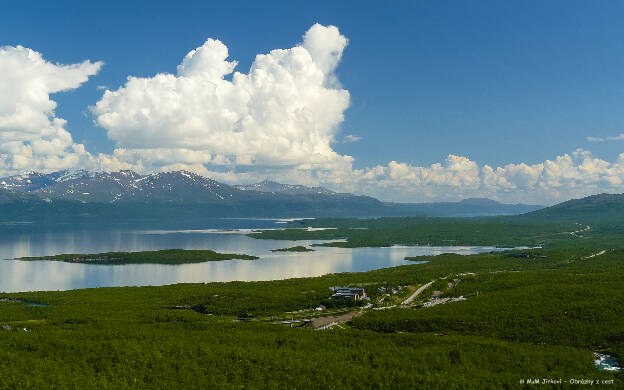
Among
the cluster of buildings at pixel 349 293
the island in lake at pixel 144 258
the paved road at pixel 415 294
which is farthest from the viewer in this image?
the island in lake at pixel 144 258

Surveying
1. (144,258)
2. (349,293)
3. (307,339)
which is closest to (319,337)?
(307,339)

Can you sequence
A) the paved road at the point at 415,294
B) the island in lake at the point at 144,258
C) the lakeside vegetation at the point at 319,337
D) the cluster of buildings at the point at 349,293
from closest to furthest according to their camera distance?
1. the lakeside vegetation at the point at 319,337
2. the paved road at the point at 415,294
3. the cluster of buildings at the point at 349,293
4. the island in lake at the point at 144,258

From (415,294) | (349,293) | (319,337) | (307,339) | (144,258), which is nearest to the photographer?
(307,339)

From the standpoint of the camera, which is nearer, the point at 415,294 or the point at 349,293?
the point at 349,293

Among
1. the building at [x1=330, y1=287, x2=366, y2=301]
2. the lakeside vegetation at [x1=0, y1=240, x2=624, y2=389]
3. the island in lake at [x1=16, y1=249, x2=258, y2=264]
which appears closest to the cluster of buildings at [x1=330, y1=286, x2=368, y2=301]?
the building at [x1=330, y1=287, x2=366, y2=301]

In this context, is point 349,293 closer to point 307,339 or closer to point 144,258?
point 307,339

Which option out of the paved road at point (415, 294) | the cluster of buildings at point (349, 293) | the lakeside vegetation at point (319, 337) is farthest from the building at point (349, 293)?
the paved road at point (415, 294)

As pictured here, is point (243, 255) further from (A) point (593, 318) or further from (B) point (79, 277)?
(A) point (593, 318)

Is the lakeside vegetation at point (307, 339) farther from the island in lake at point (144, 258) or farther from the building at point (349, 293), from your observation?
the island in lake at point (144, 258)

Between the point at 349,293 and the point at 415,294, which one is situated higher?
the point at 349,293
